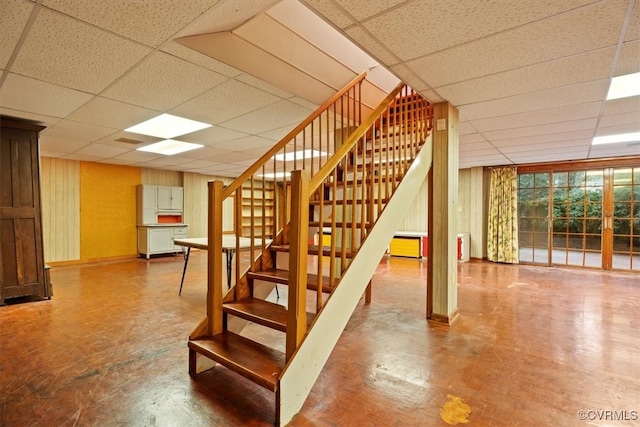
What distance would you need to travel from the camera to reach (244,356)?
1954 mm

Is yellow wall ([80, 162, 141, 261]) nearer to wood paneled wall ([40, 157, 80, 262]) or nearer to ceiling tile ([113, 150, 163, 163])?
wood paneled wall ([40, 157, 80, 262])

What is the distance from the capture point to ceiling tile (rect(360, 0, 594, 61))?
5.25 feet

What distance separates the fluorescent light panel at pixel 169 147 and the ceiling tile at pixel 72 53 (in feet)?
7.82

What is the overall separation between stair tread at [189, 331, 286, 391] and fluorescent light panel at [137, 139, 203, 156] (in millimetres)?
3806

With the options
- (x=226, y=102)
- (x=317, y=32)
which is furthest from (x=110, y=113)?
(x=317, y=32)

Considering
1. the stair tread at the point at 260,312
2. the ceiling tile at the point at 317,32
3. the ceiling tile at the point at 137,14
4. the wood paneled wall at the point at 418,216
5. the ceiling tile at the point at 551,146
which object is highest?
the ceiling tile at the point at 317,32

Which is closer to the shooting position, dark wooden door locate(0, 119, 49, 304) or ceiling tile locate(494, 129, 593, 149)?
dark wooden door locate(0, 119, 49, 304)

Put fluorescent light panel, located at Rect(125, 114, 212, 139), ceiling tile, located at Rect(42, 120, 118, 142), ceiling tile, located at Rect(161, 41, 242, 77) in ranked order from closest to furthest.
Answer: ceiling tile, located at Rect(161, 41, 242, 77) → fluorescent light panel, located at Rect(125, 114, 212, 139) → ceiling tile, located at Rect(42, 120, 118, 142)

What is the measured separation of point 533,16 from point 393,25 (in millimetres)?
750

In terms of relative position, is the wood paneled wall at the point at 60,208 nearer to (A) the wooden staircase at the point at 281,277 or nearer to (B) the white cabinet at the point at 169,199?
(B) the white cabinet at the point at 169,199

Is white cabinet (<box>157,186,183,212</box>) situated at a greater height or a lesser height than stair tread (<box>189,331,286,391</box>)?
greater

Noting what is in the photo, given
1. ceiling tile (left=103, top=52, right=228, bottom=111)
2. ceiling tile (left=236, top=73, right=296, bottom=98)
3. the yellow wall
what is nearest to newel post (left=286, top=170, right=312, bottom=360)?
ceiling tile (left=236, top=73, right=296, bottom=98)

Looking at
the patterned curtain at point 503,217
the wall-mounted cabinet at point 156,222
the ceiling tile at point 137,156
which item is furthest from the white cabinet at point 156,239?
the patterned curtain at point 503,217

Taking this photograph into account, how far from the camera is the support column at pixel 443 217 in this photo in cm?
322
